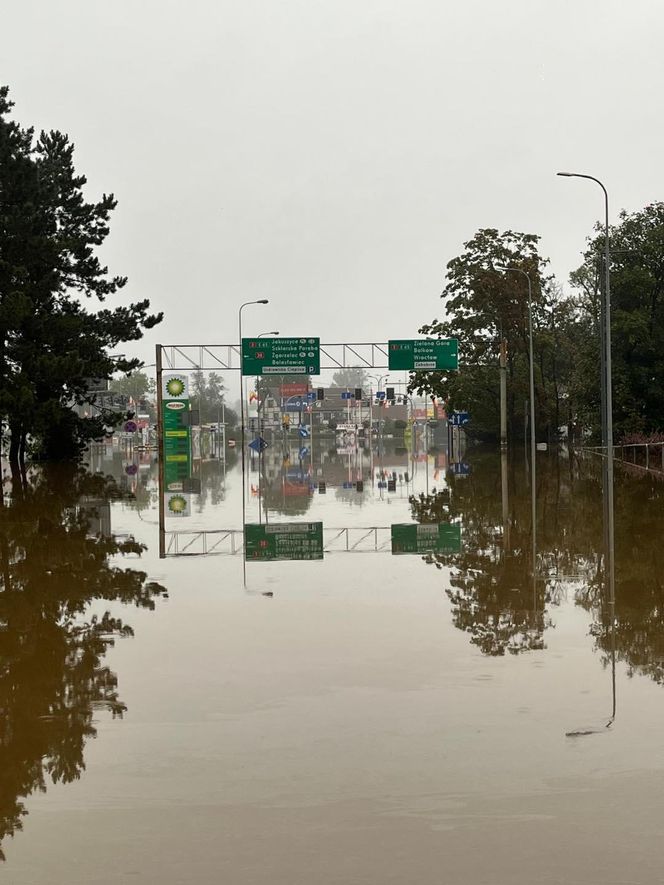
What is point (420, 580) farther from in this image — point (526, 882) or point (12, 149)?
point (12, 149)

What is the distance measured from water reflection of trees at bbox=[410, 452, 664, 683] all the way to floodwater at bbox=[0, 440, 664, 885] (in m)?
0.07

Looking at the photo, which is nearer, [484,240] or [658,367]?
[658,367]

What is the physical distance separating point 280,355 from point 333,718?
216 feet

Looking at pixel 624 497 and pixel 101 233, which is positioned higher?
pixel 101 233

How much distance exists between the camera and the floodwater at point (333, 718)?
5.38 metres

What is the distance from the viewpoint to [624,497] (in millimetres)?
28672

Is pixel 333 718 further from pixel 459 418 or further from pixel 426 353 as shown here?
pixel 459 418

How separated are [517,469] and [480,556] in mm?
29368

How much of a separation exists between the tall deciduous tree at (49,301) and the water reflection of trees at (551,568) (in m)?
19.4

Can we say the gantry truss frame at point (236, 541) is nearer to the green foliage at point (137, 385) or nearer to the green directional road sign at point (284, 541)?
the green directional road sign at point (284, 541)

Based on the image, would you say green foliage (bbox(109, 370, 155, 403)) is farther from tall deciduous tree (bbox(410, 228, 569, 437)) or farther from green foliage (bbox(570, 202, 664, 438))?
green foliage (bbox(570, 202, 664, 438))

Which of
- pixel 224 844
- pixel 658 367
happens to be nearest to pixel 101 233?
pixel 658 367

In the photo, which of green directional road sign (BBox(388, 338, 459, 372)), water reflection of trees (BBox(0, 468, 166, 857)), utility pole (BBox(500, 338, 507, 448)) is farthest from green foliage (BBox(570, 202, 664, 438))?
water reflection of trees (BBox(0, 468, 166, 857))

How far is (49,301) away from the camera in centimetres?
5019
